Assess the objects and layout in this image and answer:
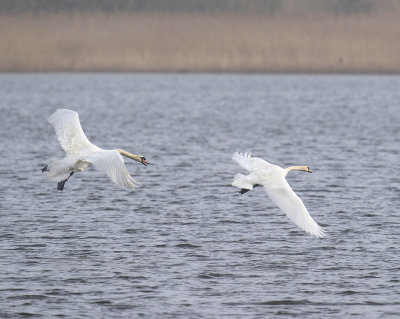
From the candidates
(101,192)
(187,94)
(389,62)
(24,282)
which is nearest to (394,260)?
(24,282)

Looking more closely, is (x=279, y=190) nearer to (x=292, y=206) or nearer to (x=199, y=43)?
(x=292, y=206)

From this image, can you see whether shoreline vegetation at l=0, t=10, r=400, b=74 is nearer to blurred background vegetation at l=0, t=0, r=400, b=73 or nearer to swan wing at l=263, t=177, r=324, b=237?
blurred background vegetation at l=0, t=0, r=400, b=73

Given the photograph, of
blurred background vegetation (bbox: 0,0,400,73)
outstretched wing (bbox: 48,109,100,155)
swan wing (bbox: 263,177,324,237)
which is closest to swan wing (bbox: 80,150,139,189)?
outstretched wing (bbox: 48,109,100,155)

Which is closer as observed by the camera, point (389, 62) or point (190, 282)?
point (190, 282)

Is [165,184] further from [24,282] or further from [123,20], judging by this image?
[123,20]

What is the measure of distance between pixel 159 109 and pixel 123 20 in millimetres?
12734

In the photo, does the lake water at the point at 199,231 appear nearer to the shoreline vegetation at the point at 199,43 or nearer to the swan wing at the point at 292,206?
the swan wing at the point at 292,206

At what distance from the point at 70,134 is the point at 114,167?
1881 mm

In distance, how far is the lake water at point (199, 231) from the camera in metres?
9.58

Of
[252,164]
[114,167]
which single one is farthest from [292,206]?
[114,167]

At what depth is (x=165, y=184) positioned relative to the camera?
55.4 feet

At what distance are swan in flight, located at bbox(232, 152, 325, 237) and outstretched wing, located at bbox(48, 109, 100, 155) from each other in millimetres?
1930

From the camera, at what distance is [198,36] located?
44.6m

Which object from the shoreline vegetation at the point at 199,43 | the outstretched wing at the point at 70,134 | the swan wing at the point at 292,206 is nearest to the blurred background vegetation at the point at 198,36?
the shoreline vegetation at the point at 199,43
